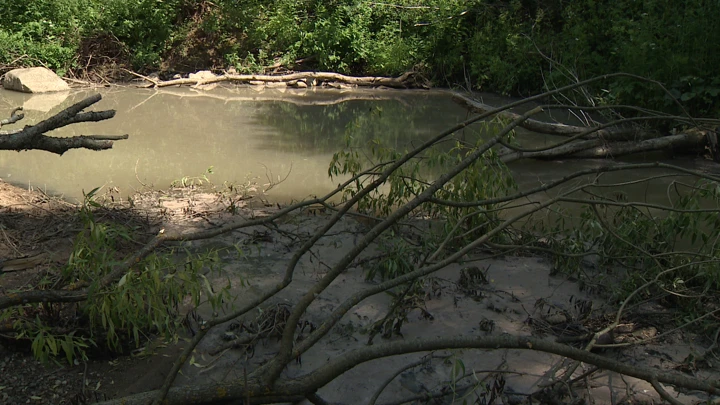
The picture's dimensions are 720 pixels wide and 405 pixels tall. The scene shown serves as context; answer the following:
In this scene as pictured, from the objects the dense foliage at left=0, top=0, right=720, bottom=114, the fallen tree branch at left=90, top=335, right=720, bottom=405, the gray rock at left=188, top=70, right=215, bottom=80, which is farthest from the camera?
the gray rock at left=188, top=70, right=215, bottom=80

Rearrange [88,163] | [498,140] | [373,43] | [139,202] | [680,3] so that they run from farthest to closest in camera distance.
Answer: [373,43]
[680,3]
[88,163]
[139,202]
[498,140]

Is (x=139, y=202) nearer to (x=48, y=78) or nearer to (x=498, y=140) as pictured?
(x=498, y=140)

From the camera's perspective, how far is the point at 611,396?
3.11 metres

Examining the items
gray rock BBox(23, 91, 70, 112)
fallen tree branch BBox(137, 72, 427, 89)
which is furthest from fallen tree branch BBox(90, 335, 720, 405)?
fallen tree branch BBox(137, 72, 427, 89)

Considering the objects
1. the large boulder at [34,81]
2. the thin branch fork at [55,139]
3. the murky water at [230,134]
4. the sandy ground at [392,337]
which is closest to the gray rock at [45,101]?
the murky water at [230,134]

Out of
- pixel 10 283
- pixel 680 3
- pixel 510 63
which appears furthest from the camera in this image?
pixel 510 63

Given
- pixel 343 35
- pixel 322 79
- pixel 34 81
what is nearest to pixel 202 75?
pixel 322 79

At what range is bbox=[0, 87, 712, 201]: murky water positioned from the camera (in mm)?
7480

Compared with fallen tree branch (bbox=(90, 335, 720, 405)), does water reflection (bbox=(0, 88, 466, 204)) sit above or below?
below

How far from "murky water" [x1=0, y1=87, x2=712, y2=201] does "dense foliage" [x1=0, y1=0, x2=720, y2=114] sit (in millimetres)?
1186

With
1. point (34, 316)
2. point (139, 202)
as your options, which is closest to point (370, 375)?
point (34, 316)

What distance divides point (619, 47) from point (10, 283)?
1008 cm

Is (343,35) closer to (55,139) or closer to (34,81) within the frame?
(34,81)

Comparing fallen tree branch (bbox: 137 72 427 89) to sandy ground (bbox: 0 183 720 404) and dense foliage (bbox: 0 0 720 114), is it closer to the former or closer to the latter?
dense foliage (bbox: 0 0 720 114)
